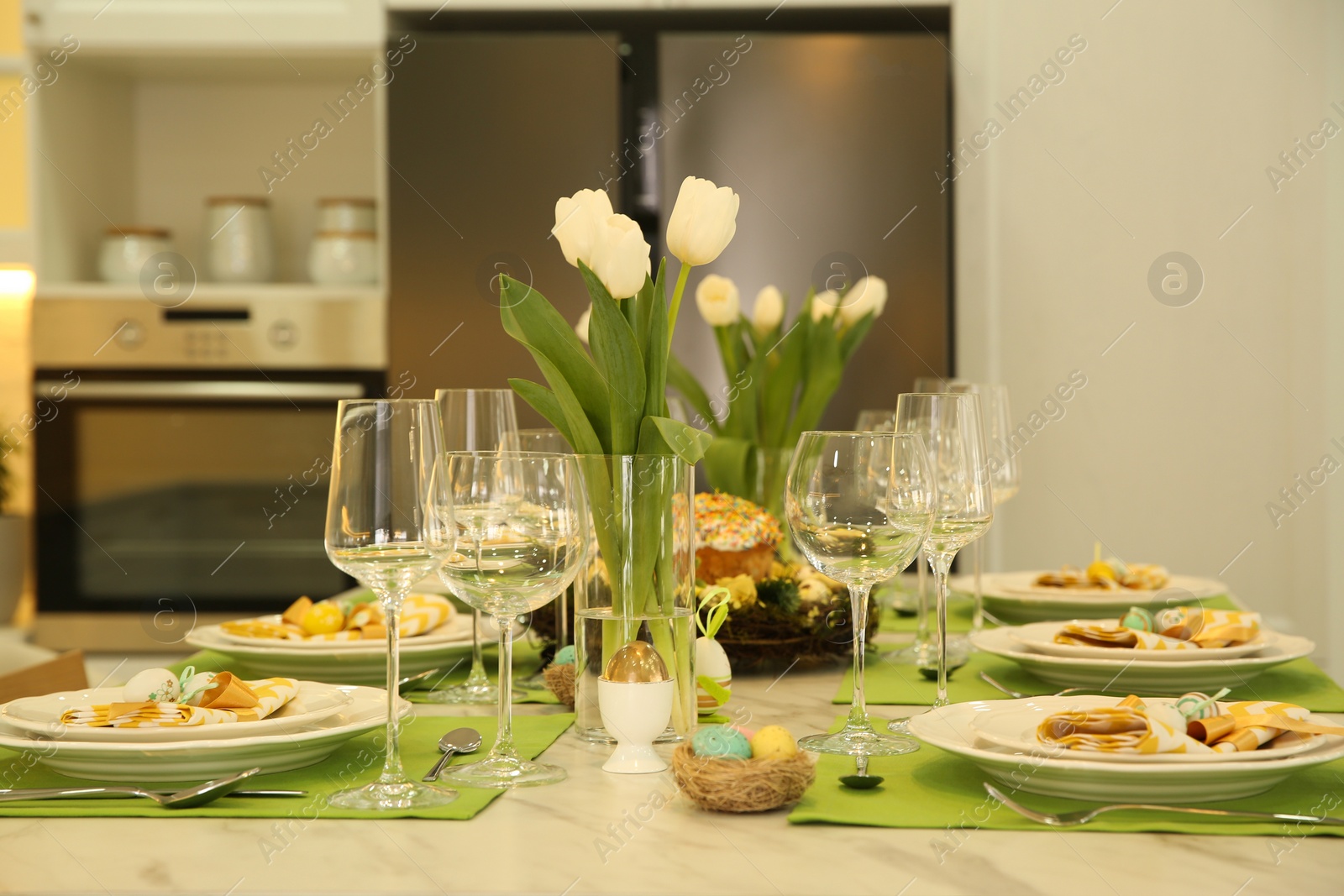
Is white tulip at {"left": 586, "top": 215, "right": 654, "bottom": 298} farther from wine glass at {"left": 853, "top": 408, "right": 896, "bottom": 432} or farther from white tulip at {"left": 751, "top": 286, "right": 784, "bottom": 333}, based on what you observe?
white tulip at {"left": 751, "top": 286, "right": 784, "bottom": 333}

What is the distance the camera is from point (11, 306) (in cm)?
278

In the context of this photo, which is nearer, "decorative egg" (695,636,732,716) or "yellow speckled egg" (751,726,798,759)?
"yellow speckled egg" (751,726,798,759)

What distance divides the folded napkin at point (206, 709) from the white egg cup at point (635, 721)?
217 mm

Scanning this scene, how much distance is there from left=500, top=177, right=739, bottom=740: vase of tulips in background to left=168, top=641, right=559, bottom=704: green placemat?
0.16 metres

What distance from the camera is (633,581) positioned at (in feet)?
2.83

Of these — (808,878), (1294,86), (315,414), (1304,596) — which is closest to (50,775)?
(808,878)

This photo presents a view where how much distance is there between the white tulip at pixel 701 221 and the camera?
34.1 inches

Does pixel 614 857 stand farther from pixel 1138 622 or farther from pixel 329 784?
pixel 1138 622

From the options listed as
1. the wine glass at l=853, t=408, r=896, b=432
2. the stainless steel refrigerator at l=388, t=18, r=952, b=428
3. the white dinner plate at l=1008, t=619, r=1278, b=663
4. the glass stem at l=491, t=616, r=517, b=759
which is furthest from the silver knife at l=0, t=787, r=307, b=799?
the stainless steel refrigerator at l=388, t=18, r=952, b=428

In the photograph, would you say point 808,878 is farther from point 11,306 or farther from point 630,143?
point 11,306

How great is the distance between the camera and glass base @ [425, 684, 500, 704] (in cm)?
100

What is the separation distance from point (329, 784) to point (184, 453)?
1.96m

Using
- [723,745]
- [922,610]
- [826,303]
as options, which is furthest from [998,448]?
[723,745]

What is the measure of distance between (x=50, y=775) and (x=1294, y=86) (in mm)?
Answer: 2514
